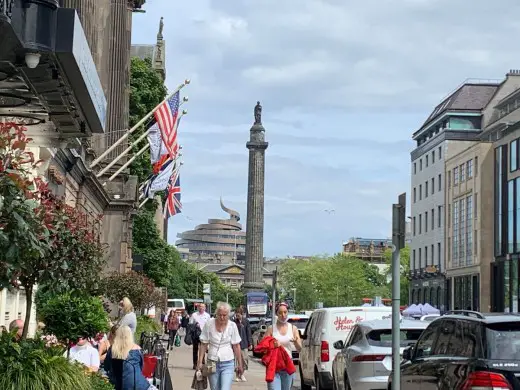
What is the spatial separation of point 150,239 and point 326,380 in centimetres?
4659

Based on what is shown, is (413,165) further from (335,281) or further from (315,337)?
(315,337)

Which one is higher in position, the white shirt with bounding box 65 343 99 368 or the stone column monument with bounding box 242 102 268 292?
the stone column monument with bounding box 242 102 268 292

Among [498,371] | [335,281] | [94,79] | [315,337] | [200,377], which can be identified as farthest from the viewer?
[335,281]

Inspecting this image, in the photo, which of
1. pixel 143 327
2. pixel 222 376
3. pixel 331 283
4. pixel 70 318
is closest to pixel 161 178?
pixel 143 327

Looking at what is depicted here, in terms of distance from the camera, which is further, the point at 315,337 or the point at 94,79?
the point at 315,337

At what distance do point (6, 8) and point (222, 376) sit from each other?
824 cm

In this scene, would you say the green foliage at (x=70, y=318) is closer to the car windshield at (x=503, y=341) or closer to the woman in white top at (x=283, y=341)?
the woman in white top at (x=283, y=341)

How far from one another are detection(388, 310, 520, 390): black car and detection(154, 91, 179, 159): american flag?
17.5m

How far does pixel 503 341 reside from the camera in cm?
1165

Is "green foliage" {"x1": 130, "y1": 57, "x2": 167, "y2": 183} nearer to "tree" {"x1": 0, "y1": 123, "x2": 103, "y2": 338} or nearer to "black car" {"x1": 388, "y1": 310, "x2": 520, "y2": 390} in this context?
"tree" {"x1": 0, "y1": 123, "x2": 103, "y2": 338}

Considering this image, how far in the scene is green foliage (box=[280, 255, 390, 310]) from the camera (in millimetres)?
155000

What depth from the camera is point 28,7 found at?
9.79 m

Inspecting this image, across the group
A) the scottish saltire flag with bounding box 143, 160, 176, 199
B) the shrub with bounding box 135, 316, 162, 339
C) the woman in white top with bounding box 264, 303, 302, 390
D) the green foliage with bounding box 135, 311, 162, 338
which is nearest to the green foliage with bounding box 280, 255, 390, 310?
the green foliage with bounding box 135, 311, 162, 338

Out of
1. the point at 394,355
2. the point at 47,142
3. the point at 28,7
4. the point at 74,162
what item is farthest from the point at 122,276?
the point at 28,7
